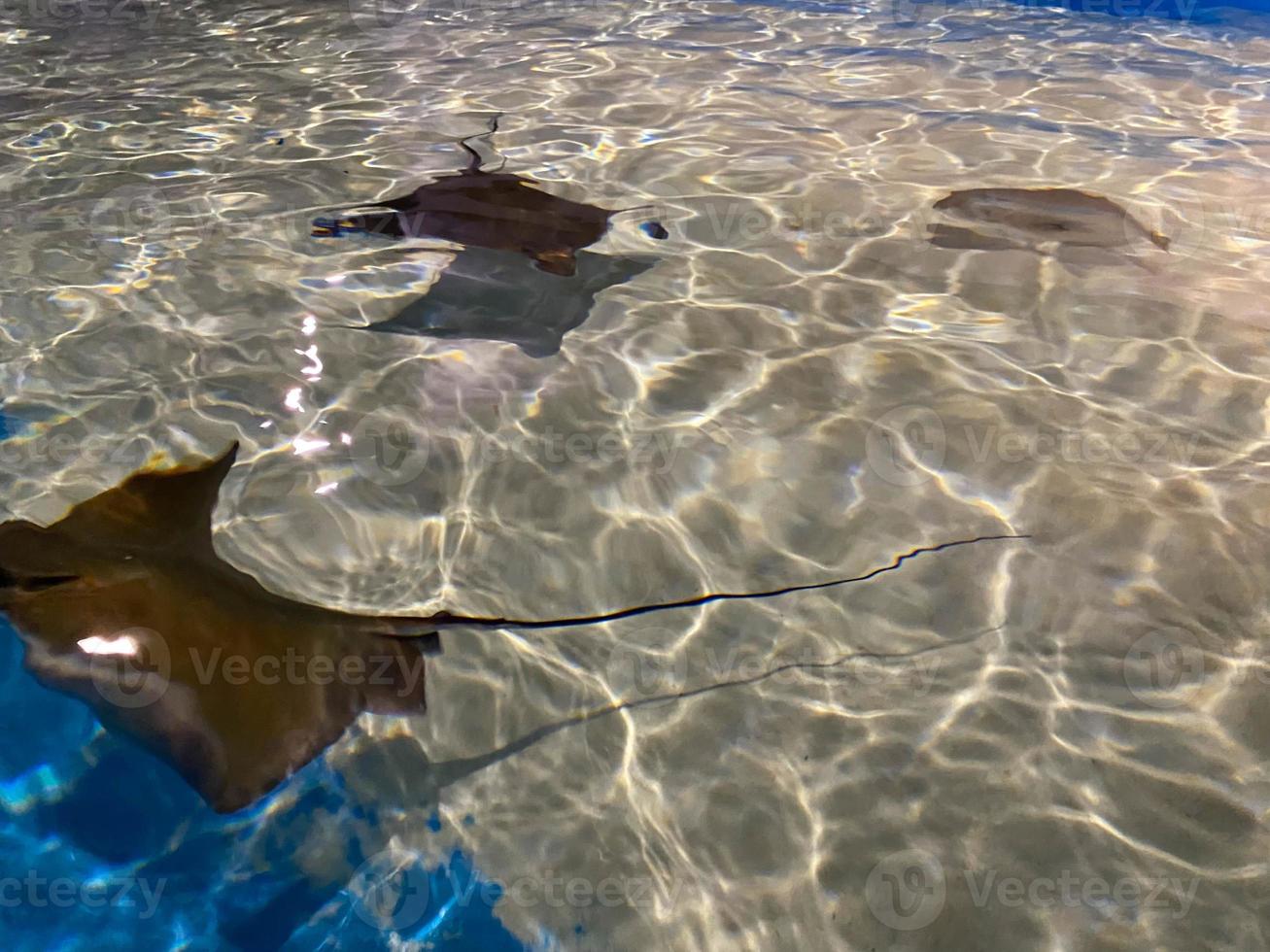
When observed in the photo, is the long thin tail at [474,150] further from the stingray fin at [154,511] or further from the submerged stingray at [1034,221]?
the stingray fin at [154,511]

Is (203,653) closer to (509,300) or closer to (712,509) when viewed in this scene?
→ (712,509)

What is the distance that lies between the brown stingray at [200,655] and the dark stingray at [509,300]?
2097 millimetres

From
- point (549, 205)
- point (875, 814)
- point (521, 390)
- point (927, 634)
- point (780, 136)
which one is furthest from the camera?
point (780, 136)

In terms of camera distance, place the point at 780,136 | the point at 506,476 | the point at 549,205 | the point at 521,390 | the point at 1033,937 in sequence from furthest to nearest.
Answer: the point at 780,136 < the point at 549,205 < the point at 521,390 < the point at 506,476 < the point at 1033,937

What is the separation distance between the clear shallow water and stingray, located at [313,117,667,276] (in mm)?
240

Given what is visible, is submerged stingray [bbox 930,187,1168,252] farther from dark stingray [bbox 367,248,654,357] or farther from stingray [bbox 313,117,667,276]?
dark stingray [bbox 367,248,654,357]

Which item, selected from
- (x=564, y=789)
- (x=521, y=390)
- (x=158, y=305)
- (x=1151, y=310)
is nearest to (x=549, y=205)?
(x=521, y=390)

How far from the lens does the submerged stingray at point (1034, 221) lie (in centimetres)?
553

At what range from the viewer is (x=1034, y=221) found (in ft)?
18.6

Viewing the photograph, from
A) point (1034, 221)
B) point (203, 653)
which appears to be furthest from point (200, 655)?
point (1034, 221)

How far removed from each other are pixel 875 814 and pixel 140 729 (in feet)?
7.10

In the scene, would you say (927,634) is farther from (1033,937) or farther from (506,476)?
(506,476)

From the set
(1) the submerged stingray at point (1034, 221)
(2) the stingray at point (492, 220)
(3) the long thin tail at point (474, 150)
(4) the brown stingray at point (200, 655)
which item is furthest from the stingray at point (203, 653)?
(3) the long thin tail at point (474, 150)

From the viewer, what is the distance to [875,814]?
2.78 metres
